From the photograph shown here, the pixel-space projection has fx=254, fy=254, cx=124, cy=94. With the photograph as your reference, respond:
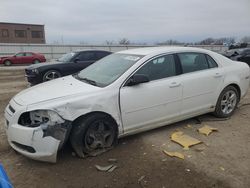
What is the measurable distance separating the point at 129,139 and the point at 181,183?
57.5 inches

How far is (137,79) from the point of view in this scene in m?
4.01

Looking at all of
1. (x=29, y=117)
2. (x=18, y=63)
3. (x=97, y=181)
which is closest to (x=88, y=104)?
(x=29, y=117)

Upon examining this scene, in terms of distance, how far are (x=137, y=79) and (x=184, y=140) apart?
1330 mm

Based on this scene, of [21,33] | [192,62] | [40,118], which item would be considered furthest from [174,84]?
[21,33]

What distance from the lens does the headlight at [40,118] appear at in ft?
11.3

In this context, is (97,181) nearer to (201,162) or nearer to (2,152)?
(201,162)

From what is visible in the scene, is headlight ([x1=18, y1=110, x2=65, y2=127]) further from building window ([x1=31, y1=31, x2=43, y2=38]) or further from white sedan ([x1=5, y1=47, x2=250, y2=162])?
building window ([x1=31, y1=31, x2=43, y2=38])

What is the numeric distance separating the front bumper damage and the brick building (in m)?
57.2

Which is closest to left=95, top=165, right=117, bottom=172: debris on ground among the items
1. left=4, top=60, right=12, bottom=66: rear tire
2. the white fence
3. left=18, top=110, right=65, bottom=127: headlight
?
left=18, top=110, right=65, bottom=127: headlight

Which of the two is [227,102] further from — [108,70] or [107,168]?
[107,168]

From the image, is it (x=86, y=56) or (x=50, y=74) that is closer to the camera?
(x=50, y=74)

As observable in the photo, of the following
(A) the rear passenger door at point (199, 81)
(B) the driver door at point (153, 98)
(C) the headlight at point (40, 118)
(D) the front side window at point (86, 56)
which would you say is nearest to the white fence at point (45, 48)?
(D) the front side window at point (86, 56)

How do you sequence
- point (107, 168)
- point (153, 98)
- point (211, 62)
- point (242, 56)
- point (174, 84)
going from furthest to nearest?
point (242, 56) < point (211, 62) < point (174, 84) < point (153, 98) < point (107, 168)

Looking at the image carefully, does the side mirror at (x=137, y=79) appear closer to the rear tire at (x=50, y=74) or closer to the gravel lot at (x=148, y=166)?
the gravel lot at (x=148, y=166)
